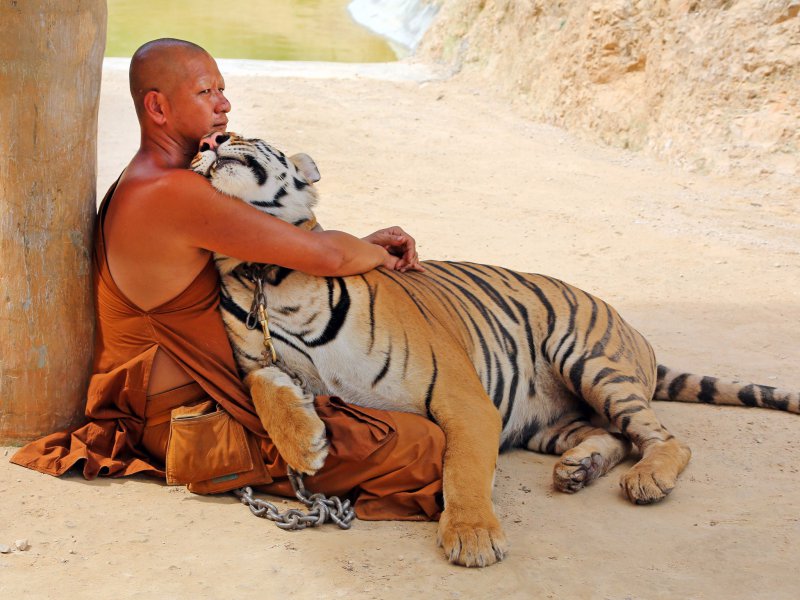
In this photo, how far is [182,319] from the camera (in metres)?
3.11

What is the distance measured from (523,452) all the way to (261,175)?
1528 millimetres

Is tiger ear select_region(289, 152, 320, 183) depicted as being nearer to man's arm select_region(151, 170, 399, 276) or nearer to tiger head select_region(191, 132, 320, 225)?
tiger head select_region(191, 132, 320, 225)

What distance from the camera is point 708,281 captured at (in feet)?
20.2

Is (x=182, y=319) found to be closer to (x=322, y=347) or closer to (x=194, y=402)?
(x=194, y=402)

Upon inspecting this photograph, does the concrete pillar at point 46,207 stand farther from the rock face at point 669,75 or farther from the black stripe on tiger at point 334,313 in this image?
the rock face at point 669,75

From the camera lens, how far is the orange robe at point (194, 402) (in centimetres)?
305

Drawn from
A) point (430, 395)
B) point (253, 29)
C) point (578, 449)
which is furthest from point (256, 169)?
point (253, 29)

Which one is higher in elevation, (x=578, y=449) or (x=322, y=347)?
(x=322, y=347)


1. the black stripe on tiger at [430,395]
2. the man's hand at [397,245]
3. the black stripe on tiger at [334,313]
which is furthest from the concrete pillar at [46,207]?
the black stripe on tiger at [430,395]

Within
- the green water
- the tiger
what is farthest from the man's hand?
the green water

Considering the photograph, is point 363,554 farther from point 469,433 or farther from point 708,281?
point 708,281

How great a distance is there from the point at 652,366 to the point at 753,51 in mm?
5638

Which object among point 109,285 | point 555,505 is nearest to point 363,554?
point 555,505

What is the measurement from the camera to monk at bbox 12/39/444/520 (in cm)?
302
